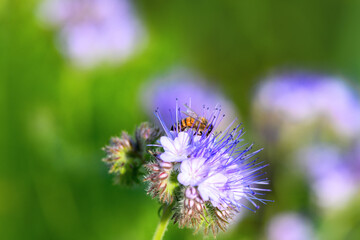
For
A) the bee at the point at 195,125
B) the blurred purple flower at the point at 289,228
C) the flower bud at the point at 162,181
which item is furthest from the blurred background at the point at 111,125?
the flower bud at the point at 162,181

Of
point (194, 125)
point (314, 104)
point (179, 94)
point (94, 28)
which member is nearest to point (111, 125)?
point (179, 94)

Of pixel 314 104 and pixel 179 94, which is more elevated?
pixel 314 104

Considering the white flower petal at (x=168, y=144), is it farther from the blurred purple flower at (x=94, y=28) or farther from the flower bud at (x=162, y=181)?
the blurred purple flower at (x=94, y=28)

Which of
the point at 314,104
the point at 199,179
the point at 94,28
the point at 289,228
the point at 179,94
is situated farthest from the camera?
the point at 94,28

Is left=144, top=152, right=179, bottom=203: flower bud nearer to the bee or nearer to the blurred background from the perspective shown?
the bee

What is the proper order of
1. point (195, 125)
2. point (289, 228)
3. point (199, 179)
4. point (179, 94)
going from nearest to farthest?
point (199, 179), point (195, 125), point (289, 228), point (179, 94)

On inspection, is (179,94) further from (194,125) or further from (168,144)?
(168,144)
